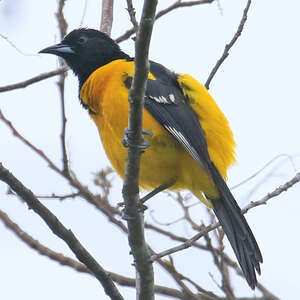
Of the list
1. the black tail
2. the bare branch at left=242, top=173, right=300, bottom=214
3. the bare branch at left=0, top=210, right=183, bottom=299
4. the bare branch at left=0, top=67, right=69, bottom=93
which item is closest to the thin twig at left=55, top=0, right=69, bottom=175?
the bare branch at left=0, top=67, right=69, bottom=93

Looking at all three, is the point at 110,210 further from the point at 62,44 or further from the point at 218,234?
the point at 62,44

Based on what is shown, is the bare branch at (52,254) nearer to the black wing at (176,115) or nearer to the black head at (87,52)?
the black wing at (176,115)

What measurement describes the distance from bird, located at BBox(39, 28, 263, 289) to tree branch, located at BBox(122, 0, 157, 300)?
678 mm

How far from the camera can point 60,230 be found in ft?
10.9

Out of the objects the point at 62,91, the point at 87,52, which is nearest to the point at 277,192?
the point at 62,91

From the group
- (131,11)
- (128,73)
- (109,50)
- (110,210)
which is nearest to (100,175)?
(110,210)

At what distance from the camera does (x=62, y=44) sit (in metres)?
5.63

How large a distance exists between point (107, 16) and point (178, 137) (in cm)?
181

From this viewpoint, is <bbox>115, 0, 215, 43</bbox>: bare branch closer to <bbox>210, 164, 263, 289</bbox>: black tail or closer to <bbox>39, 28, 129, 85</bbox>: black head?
<bbox>39, 28, 129, 85</bbox>: black head

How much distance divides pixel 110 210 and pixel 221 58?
55.9 inches

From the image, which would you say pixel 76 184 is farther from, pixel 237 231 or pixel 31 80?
pixel 237 231

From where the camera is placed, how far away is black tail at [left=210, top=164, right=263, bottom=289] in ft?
14.1

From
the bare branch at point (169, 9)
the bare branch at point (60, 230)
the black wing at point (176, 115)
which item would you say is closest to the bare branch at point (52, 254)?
the bare branch at point (60, 230)

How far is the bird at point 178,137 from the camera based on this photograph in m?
4.37
